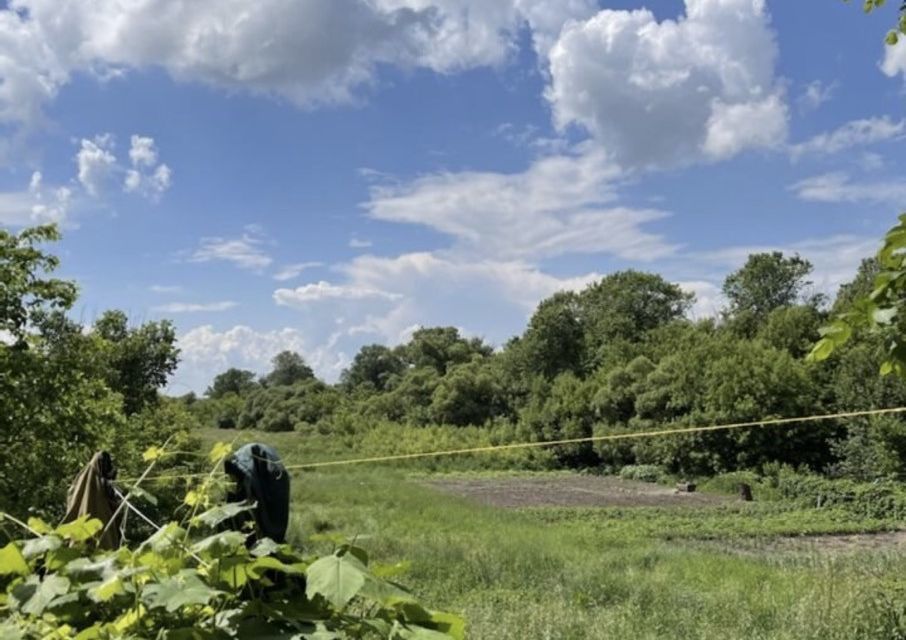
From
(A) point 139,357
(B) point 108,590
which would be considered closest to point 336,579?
(B) point 108,590

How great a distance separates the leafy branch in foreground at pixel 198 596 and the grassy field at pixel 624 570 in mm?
143

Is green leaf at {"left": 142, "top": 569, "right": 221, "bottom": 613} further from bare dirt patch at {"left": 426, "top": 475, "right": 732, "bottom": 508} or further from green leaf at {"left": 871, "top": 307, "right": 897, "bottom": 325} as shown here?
bare dirt patch at {"left": 426, "top": 475, "right": 732, "bottom": 508}

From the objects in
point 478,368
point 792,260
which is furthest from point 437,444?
point 792,260

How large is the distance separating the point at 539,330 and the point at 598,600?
40060 mm

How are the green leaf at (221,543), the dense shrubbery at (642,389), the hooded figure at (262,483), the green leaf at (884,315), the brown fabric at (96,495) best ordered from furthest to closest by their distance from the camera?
the dense shrubbery at (642,389), the hooded figure at (262,483), the brown fabric at (96,495), the green leaf at (884,315), the green leaf at (221,543)

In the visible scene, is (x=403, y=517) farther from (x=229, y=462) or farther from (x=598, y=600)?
(x=229, y=462)

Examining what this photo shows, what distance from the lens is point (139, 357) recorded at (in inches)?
561

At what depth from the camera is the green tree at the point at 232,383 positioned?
229ft

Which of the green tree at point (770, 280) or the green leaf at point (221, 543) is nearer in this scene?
the green leaf at point (221, 543)

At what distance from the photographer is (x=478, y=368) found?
4938cm

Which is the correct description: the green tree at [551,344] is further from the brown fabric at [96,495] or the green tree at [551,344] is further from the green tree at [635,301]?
the brown fabric at [96,495]

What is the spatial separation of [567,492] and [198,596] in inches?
962

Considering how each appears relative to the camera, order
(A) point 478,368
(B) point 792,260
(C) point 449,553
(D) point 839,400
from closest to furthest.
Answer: (C) point 449,553, (D) point 839,400, (B) point 792,260, (A) point 478,368

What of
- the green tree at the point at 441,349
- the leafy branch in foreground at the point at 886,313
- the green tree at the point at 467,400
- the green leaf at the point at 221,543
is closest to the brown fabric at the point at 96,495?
the green leaf at the point at 221,543
